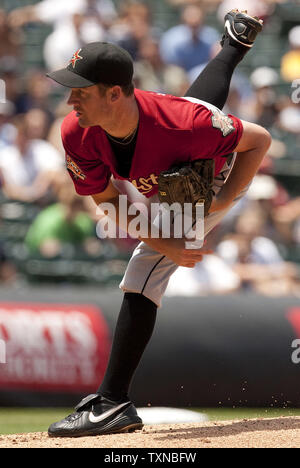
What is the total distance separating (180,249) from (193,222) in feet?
1.08

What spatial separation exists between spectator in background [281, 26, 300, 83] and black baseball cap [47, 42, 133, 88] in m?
6.25

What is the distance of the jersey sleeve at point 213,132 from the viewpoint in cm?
409

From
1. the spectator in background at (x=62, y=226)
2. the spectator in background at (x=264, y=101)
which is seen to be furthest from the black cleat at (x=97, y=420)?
the spectator in background at (x=264, y=101)

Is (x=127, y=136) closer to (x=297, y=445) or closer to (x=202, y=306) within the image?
(x=297, y=445)

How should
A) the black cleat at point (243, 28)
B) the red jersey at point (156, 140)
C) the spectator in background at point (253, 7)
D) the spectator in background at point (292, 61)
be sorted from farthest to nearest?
the spectator in background at point (253, 7) → the spectator in background at point (292, 61) → the black cleat at point (243, 28) → the red jersey at point (156, 140)

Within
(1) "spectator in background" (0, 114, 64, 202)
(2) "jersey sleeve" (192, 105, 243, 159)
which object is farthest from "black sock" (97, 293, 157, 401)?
(1) "spectator in background" (0, 114, 64, 202)

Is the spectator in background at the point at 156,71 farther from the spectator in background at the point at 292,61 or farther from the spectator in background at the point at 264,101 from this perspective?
the spectator in background at the point at 292,61

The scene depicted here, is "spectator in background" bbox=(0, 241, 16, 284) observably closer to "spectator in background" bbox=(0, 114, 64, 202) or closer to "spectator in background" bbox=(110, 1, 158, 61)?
"spectator in background" bbox=(0, 114, 64, 202)

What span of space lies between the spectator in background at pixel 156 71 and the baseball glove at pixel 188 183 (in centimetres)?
530

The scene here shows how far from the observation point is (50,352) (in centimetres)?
664

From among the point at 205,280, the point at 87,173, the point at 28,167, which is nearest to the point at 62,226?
the point at 28,167

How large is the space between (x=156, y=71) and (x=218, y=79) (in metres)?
5.37

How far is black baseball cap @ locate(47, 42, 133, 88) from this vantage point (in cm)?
397
